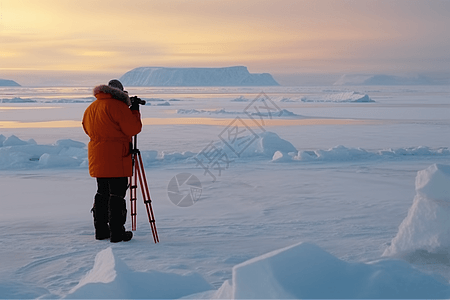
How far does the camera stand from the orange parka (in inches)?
164

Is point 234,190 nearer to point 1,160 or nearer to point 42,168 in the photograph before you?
point 42,168

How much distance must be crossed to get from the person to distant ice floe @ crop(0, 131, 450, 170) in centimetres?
422

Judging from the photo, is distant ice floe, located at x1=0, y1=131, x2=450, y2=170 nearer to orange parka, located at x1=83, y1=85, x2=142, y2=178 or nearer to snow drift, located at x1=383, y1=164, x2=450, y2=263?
orange parka, located at x1=83, y1=85, x2=142, y2=178

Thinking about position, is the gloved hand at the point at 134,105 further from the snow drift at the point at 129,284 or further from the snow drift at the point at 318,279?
the snow drift at the point at 318,279

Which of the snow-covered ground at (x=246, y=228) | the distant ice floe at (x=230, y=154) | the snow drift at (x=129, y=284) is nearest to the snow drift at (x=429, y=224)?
the snow-covered ground at (x=246, y=228)

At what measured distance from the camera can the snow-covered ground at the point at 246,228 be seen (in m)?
2.48

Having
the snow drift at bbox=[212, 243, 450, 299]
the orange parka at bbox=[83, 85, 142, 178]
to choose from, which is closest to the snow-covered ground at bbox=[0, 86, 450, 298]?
the snow drift at bbox=[212, 243, 450, 299]

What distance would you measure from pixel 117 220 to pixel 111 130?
740mm

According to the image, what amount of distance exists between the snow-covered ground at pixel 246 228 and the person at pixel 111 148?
187 millimetres

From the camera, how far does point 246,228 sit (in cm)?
465

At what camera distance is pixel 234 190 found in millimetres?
6539

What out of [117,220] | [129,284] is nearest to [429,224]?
[129,284]

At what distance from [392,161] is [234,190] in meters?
3.60

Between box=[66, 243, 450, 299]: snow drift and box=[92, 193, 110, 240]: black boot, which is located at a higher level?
box=[66, 243, 450, 299]: snow drift
